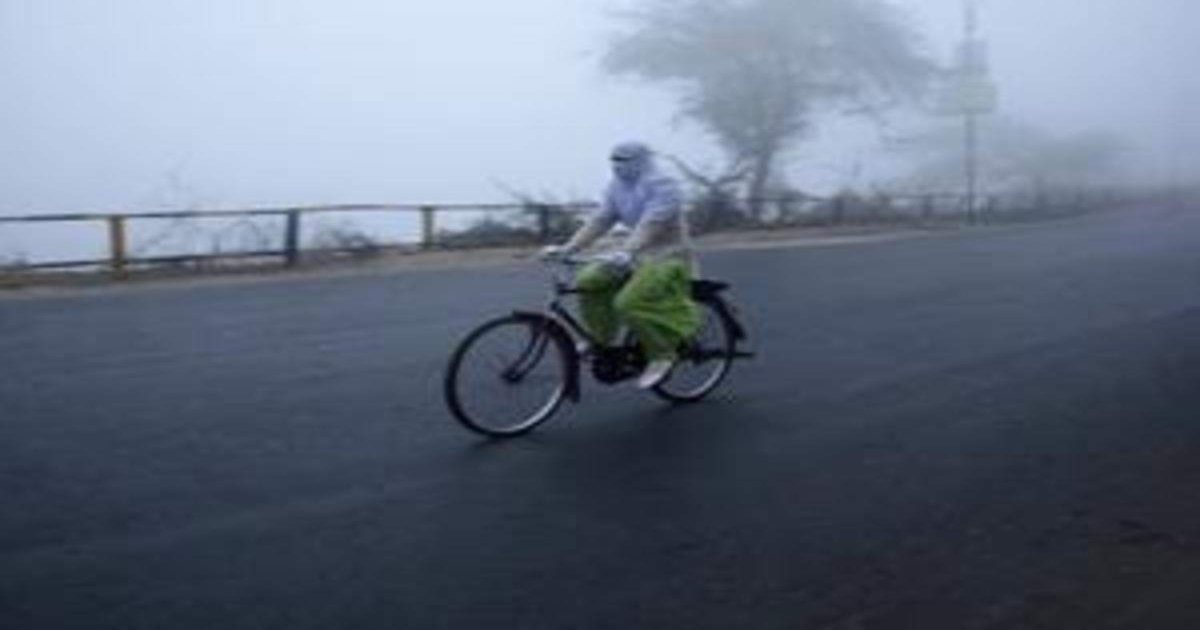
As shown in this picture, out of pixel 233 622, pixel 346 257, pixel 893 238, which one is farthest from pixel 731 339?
pixel 893 238

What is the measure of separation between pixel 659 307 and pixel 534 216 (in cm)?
2021

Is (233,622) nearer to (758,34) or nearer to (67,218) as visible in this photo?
(67,218)

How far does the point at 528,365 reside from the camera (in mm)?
8680

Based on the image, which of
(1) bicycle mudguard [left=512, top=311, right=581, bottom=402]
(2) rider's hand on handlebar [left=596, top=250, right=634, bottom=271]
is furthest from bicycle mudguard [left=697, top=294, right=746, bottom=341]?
(1) bicycle mudguard [left=512, top=311, right=581, bottom=402]

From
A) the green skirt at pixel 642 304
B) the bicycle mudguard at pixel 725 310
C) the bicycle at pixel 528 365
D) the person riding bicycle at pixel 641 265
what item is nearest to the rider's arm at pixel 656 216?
the person riding bicycle at pixel 641 265

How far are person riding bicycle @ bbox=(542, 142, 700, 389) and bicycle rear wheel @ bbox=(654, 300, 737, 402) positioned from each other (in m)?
0.34

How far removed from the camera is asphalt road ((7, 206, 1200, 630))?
5504 millimetres

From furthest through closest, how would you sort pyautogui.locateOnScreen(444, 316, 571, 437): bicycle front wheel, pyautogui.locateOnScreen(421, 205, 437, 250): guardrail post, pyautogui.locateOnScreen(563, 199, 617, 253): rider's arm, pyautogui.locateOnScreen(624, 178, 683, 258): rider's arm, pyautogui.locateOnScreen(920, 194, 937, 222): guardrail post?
pyautogui.locateOnScreen(920, 194, 937, 222): guardrail post
pyautogui.locateOnScreen(421, 205, 437, 250): guardrail post
pyautogui.locateOnScreen(563, 199, 617, 253): rider's arm
pyautogui.locateOnScreen(624, 178, 683, 258): rider's arm
pyautogui.locateOnScreen(444, 316, 571, 437): bicycle front wheel

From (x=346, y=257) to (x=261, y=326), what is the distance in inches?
407

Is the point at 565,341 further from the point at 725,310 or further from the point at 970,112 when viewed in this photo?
the point at 970,112

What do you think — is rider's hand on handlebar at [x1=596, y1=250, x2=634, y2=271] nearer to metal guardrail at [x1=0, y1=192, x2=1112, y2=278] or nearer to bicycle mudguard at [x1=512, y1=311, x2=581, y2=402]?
bicycle mudguard at [x1=512, y1=311, x2=581, y2=402]

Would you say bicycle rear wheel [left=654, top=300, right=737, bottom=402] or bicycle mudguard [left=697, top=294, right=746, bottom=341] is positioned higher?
bicycle mudguard [left=697, top=294, right=746, bottom=341]

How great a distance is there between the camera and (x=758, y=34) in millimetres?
49562

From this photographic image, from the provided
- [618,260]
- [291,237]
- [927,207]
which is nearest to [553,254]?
[618,260]
